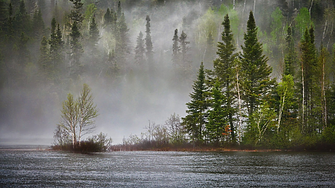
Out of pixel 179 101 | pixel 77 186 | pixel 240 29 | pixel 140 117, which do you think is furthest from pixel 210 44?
pixel 77 186

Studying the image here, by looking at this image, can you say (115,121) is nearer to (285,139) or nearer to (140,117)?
(140,117)

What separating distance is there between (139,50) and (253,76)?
6357cm

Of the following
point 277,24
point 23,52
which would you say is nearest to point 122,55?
point 23,52

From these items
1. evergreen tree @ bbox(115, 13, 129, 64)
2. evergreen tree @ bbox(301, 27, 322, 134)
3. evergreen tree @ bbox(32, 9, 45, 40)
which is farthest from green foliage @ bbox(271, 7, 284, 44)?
evergreen tree @ bbox(32, 9, 45, 40)

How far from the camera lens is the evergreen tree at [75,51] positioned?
312ft

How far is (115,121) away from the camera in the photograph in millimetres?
100500

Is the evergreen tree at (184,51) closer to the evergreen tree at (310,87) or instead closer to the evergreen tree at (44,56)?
the evergreen tree at (44,56)

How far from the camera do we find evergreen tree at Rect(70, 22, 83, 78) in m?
95.2

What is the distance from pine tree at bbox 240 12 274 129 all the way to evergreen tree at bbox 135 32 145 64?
194 ft

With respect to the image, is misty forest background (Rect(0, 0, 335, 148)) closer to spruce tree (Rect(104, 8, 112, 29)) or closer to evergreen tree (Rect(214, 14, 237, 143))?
spruce tree (Rect(104, 8, 112, 29))

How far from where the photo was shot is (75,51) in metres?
96.2

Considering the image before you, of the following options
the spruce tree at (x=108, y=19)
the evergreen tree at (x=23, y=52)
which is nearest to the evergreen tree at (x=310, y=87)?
the spruce tree at (x=108, y=19)

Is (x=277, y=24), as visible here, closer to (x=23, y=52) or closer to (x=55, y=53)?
(x=55, y=53)

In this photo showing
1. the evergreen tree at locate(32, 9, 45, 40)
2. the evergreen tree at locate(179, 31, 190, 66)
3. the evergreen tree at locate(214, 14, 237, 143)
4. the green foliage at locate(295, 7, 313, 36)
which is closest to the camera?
the evergreen tree at locate(214, 14, 237, 143)
